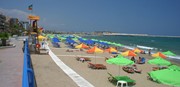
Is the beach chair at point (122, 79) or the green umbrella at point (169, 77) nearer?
the green umbrella at point (169, 77)

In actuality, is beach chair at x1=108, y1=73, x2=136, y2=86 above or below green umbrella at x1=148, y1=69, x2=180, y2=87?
below

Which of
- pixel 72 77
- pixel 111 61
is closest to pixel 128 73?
pixel 111 61

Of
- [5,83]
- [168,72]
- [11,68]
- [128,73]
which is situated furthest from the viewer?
[128,73]

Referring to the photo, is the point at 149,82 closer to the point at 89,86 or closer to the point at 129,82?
the point at 129,82

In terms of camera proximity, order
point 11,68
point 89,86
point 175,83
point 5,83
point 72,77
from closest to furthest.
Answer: point 175,83
point 5,83
point 89,86
point 11,68
point 72,77

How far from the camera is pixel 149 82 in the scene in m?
14.2

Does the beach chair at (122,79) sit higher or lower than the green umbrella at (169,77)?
lower

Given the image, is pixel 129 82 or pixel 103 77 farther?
pixel 103 77

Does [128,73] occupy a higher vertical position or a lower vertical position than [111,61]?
lower

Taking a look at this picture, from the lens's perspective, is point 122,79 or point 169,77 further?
point 122,79

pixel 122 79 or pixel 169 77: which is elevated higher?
pixel 169 77

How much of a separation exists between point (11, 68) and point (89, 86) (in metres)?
4.76

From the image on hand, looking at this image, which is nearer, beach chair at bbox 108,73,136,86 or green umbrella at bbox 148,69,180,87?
green umbrella at bbox 148,69,180,87

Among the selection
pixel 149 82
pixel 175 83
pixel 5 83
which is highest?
pixel 175 83
